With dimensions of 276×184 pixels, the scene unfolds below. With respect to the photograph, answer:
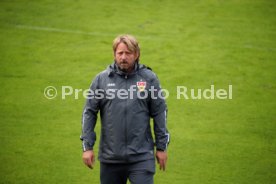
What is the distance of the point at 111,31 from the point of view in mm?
12438

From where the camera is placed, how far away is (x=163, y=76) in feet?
34.2

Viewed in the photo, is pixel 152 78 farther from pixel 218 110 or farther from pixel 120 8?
pixel 120 8

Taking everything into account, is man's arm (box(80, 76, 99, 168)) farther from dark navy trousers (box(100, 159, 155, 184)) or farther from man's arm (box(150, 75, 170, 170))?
man's arm (box(150, 75, 170, 170))

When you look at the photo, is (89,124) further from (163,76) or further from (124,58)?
(163,76)

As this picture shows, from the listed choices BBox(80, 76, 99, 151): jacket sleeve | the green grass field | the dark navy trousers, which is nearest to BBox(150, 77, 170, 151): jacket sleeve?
the dark navy trousers

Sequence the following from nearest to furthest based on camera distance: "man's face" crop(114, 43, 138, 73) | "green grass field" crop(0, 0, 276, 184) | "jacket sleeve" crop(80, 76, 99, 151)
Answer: "man's face" crop(114, 43, 138, 73)
"jacket sleeve" crop(80, 76, 99, 151)
"green grass field" crop(0, 0, 276, 184)

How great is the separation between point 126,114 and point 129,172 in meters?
0.53

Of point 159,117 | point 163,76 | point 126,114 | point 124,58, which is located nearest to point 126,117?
point 126,114

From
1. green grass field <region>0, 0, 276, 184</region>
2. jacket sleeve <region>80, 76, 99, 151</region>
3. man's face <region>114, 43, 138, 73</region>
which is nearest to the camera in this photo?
man's face <region>114, 43, 138, 73</region>

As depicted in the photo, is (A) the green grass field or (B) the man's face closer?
(B) the man's face

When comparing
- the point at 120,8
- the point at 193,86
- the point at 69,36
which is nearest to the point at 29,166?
the point at 193,86

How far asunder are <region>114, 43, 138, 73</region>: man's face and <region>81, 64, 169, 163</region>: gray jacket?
2.4 inches

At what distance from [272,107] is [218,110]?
909 millimetres

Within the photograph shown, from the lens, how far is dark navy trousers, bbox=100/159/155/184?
4910 mm
